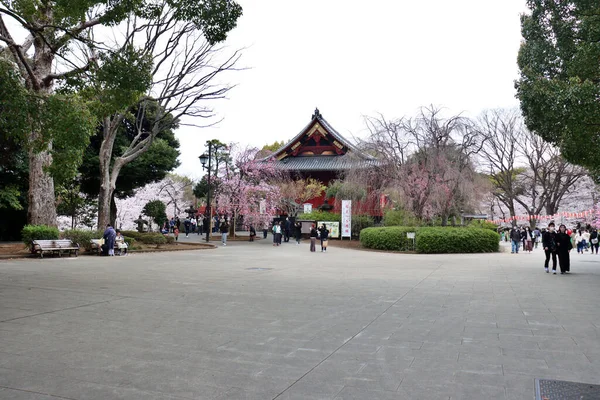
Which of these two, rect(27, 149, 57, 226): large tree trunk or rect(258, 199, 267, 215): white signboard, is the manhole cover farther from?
rect(258, 199, 267, 215): white signboard

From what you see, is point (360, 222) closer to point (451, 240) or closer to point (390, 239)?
point (390, 239)

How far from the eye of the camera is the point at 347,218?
1170 inches

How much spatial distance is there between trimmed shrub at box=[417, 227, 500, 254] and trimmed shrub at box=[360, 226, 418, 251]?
104 centimetres

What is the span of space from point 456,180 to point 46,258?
19.2m

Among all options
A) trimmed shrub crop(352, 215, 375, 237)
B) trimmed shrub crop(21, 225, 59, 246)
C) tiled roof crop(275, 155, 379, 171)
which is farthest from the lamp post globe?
trimmed shrub crop(21, 225, 59, 246)

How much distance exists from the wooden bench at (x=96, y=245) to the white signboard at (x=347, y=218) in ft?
51.1

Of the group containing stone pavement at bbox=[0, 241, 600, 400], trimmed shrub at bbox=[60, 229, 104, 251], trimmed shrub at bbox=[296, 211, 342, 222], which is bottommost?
stone pavement at bbox=[0, 241, 600, 400]

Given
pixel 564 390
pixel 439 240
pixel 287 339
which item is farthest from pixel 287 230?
pixel 564 390

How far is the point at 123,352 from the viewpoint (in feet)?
15.7

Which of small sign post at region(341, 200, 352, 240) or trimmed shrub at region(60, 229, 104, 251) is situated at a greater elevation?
small sign post at region(341, 200, 352, 240)

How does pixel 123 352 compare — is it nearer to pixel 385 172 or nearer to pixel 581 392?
pixel 581 392

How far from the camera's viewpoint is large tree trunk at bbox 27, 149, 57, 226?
57.0ft

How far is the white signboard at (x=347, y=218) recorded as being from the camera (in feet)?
95.3

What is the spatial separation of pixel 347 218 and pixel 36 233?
18.5m
